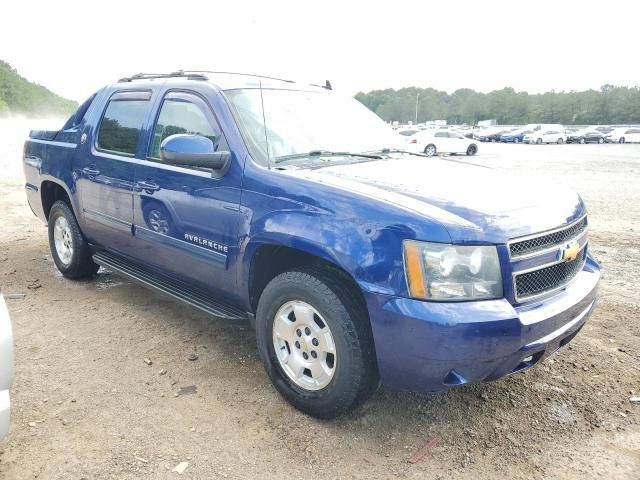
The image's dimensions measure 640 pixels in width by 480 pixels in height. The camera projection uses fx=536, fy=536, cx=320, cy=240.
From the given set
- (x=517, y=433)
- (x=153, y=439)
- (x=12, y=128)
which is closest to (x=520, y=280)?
(x=517, y=433)

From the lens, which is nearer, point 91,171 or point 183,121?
point 183,121

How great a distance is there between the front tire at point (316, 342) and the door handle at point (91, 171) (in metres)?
2.26

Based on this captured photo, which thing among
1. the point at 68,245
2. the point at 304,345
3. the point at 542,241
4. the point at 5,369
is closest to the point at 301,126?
the point at 304,345

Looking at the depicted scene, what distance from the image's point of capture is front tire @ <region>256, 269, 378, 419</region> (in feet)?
9.05

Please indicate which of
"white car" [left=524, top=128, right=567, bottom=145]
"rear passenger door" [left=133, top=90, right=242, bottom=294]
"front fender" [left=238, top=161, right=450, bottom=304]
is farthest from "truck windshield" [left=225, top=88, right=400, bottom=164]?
"white car" [left=524, top=128, right=567, bottom=145]

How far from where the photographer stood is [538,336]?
2.65 m

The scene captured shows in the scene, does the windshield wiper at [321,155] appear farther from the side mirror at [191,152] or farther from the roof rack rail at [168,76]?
the roof rack rail at [168,76]

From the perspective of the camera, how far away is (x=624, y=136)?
45.7 meters

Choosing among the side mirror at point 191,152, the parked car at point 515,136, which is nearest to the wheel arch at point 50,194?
the side mirror at point 191,152

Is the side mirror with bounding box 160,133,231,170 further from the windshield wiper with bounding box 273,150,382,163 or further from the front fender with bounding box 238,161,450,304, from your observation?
the windshield wiper with bounding box 273,150,382,163

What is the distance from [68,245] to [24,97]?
47083 millimetres

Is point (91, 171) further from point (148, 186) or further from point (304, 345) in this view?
point (304, 345)

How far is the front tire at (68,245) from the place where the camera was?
505cm

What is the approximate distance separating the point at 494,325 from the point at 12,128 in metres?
37.5
